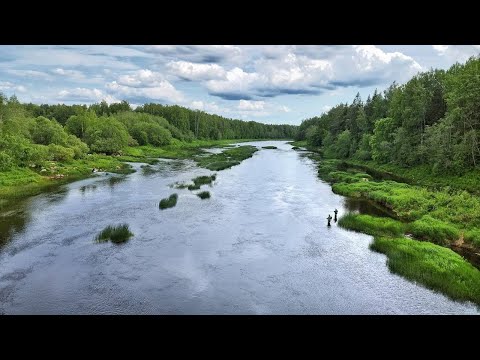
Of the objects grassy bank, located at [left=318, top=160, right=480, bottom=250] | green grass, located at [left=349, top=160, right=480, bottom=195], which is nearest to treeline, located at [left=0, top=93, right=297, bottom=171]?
grassy bank, located at [left=318, top=160, right=480, bottom=250]

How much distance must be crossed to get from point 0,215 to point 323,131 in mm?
121135

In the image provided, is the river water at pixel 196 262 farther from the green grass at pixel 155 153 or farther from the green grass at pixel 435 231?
the green grass at pixel 155 153

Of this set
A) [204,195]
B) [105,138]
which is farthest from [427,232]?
[105,138]

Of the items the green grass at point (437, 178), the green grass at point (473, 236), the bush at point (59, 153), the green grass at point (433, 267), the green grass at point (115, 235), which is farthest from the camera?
the bush at point (59, 153)

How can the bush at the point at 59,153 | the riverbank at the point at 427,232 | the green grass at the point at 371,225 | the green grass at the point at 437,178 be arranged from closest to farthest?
1. the riverbank at the point at 427,232
2. the green grass at the point at 371,225
3. the green grass at the point at 437,178
4. the bush at the point at 59,153

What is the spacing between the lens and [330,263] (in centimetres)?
2605

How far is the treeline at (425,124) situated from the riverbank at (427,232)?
7638 mm

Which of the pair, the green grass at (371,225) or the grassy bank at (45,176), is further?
the grassy bank at (45,176)

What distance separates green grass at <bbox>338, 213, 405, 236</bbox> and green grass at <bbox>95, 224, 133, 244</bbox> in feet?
58.7

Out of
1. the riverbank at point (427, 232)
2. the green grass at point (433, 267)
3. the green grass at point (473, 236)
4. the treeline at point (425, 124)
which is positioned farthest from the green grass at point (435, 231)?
the treeline at point (425, 124)

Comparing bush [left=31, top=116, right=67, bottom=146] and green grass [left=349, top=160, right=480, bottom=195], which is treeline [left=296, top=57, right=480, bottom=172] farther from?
bush [left=31, top=116, right=67, bottom=146]

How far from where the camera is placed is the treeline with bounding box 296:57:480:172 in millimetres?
54000

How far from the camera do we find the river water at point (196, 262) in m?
20.2
